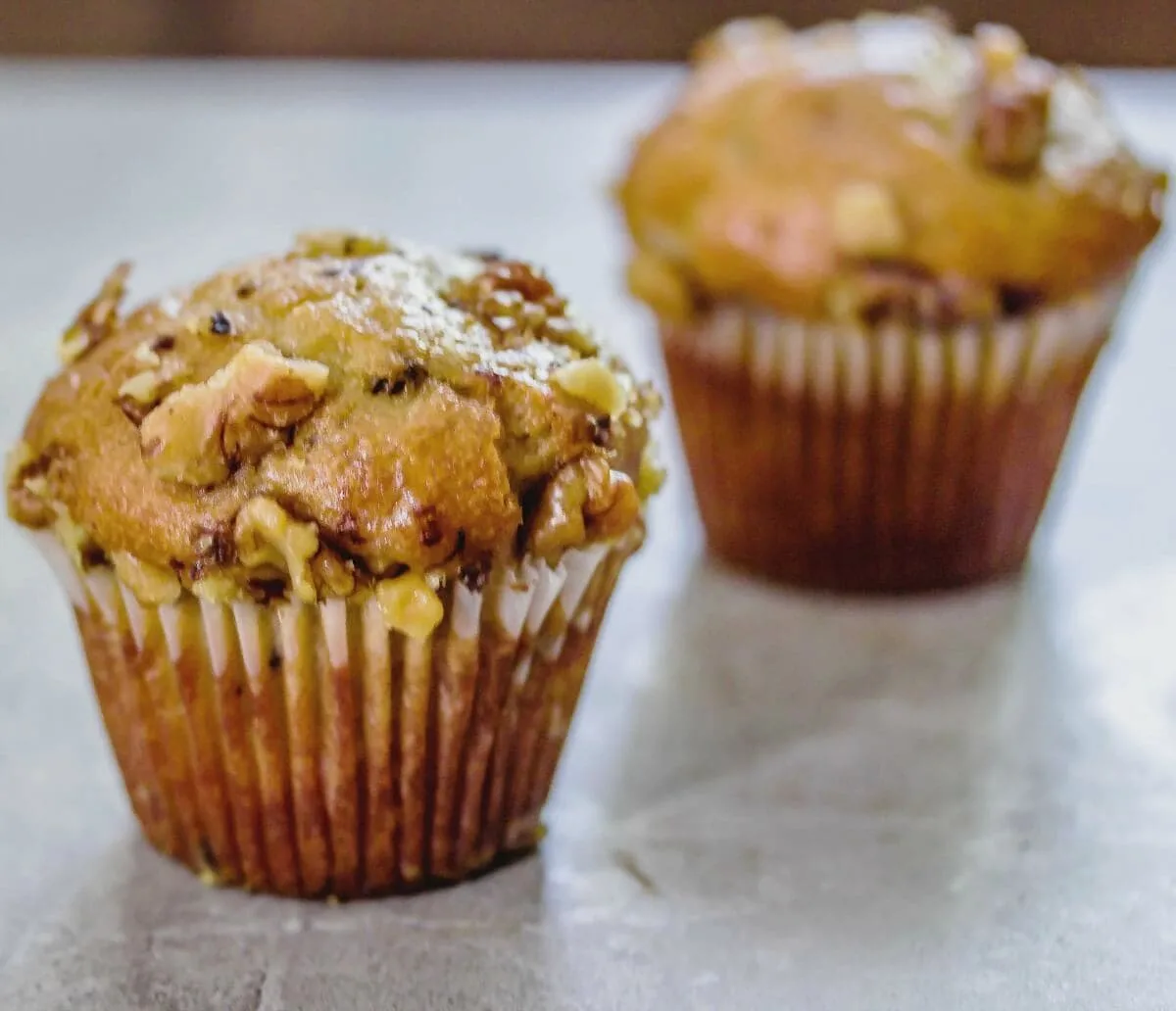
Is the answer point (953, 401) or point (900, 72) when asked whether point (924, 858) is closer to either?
point (953, 401)

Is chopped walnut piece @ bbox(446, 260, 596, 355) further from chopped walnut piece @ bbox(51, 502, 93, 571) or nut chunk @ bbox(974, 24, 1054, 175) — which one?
nut chunk @ bbox(974, 24, 1054, 175)

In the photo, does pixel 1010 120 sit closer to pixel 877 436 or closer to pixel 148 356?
pixel 877 436

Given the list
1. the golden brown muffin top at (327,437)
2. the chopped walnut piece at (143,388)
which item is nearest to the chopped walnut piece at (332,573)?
the golden brown muffin top at (327,437)

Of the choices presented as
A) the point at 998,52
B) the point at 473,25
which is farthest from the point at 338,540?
the point at 473,25

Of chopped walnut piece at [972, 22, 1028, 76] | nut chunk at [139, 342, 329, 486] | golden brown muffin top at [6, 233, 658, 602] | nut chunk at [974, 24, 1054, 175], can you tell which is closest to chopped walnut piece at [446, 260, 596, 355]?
golden brown muffin top at [6, 233, 658, 602]

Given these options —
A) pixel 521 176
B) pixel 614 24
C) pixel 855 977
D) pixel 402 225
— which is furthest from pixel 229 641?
pixel 614 24

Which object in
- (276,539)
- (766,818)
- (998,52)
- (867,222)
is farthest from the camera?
(998,52)
